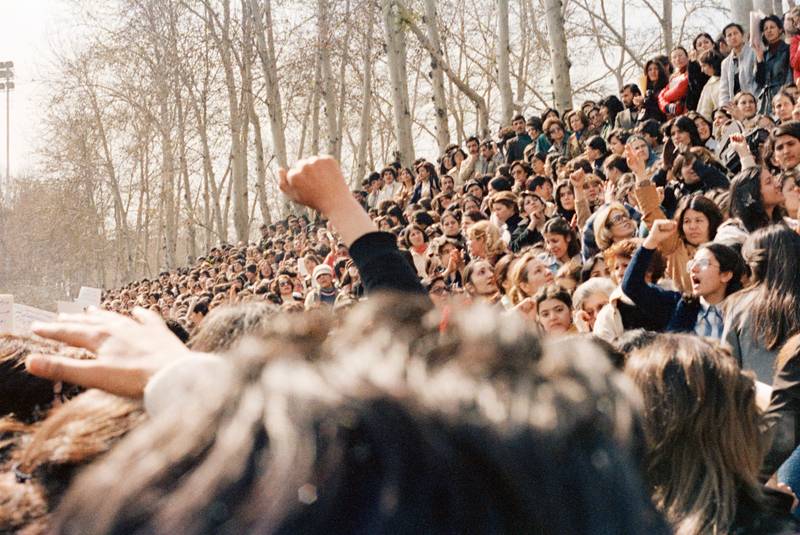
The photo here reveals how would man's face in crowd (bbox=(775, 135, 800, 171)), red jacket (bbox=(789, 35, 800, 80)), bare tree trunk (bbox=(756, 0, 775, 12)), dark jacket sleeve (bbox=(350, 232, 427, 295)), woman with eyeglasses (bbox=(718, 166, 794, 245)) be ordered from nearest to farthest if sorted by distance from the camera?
dark jacket sleeve (bbox=(350, 232, 427, 295)), woman with eyeglasses (bbox=(718, 166, 794, 245)), man's face in crowd (bbox=(775, 135, 800, 171)), red jacket (bbox=(789, 35, 800, 80)), bare tree trunk (bbox=(756, 0, 775, 12))

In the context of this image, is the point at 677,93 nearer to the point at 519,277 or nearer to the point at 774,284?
the point at 519,277

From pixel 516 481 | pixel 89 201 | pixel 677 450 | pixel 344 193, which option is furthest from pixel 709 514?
pixel 89 201

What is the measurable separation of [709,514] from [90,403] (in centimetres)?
127

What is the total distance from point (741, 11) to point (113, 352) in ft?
45.9

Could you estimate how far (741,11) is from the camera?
42.8ft

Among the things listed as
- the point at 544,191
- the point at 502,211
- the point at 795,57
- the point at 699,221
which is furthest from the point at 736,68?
the point at 699,221

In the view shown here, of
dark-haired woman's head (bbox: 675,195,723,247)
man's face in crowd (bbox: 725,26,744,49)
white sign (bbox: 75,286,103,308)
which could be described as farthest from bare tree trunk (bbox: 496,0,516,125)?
dark-haired woman's head (bbox: 675,195,723,247)

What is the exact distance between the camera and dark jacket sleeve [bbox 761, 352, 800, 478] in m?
2.29

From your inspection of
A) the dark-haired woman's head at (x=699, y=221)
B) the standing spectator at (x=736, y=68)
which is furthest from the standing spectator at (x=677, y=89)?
the dark-haired woman's head at (x=699, y=221)

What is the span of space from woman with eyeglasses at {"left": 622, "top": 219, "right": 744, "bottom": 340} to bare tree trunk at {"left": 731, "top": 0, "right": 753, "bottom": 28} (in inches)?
410

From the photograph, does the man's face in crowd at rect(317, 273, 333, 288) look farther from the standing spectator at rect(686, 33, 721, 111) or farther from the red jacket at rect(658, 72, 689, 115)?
the standing spectator at rect(686, 33, 721, 111)

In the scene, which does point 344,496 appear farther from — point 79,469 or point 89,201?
point 89,201

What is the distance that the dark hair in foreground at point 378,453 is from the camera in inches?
26.5

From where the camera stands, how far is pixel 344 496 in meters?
0.69
